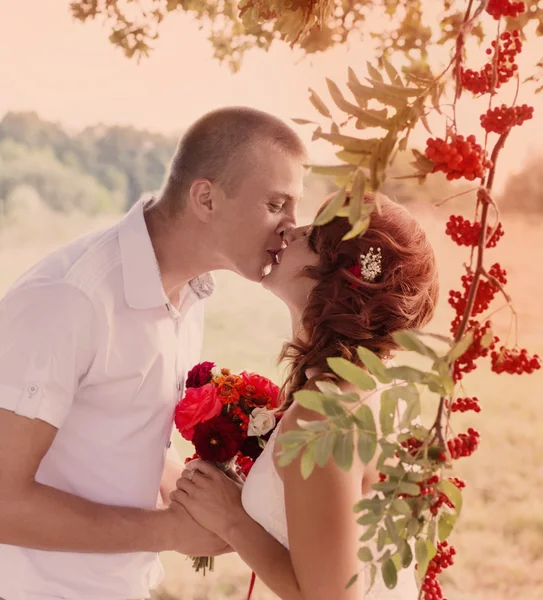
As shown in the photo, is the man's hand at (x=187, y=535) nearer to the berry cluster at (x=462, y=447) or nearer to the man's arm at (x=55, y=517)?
the man's arm at (x=55, y=517)

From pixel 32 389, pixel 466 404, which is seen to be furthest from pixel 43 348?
pixel 466 404

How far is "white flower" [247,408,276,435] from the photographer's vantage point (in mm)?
1675

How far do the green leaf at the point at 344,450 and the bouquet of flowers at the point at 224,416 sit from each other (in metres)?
0.95

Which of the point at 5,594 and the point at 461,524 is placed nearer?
the point at 5,594

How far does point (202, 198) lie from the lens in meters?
1.71

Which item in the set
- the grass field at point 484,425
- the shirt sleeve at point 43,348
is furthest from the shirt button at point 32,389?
the grass field at point 484,425

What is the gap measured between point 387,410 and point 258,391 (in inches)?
42.6

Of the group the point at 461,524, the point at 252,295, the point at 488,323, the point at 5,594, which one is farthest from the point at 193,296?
the point at 461,524

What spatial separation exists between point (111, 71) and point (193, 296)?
256 centimetres

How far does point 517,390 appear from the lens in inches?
163

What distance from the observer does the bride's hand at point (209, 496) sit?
61.7 inches

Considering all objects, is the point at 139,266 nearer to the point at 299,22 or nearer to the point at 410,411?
the point at 299,22

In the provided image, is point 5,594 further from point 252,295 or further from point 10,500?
point 252,295

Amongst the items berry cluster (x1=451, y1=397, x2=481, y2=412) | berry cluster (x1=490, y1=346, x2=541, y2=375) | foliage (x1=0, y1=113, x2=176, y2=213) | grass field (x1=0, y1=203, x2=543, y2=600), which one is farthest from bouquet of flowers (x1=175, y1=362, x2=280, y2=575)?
foliage (x1=0, y1=113, x2=176, y2=213)
